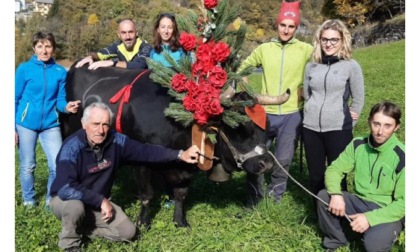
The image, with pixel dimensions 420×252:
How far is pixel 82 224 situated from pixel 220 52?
224cm

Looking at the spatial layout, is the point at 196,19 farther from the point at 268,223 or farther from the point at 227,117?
the point at 268,223

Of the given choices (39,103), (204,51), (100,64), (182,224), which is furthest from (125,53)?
(182,224)

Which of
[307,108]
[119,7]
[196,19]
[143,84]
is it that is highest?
[119,7]

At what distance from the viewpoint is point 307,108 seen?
4.59 m

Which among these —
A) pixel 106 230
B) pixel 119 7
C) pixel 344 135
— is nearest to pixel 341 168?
pixel 344 135

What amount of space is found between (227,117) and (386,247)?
1870 mm

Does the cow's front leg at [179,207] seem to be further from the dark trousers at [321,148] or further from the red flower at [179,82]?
the dark trousers at [321,148]

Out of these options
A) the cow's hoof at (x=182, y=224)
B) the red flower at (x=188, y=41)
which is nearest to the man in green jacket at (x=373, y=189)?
the cow's hoof at (x=182, y=224)

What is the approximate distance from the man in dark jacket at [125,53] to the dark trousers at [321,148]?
239 cm

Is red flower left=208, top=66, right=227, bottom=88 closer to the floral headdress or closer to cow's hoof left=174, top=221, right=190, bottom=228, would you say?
the floral headdress

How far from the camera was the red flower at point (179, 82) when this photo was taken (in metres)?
4.46

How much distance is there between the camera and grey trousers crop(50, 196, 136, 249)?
13.3 ft

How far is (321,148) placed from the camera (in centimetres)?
458

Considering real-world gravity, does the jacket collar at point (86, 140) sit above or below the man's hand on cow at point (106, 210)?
above
